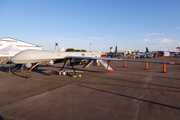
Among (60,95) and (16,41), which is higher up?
(16,41)

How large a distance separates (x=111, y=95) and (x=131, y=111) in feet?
6.62

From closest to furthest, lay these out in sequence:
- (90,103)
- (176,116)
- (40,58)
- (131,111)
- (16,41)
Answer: (176,116)
(131,111)
(90,103)
(40,58)
(16,41)

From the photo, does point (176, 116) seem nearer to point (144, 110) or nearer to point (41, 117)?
point (144, 110)

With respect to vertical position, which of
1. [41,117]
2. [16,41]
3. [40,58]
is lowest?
[41,117]

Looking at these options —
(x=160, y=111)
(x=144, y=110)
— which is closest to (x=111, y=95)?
(x=144, y=110)

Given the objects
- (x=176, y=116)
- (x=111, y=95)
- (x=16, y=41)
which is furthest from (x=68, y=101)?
(x=16, y=41)

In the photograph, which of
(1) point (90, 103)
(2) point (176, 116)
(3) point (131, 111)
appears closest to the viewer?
(2) point (176, 116)

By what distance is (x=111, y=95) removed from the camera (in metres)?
6.95

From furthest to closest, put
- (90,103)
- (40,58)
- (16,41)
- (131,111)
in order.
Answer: (16,41) → (40,58) → (90,103) → (131,111)

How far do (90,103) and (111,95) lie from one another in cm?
162

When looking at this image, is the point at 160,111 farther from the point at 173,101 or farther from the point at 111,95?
the point at 111,95

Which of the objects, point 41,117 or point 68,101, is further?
point 68,101

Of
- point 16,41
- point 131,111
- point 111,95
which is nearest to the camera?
point 131,111

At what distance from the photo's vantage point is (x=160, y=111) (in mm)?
4984
